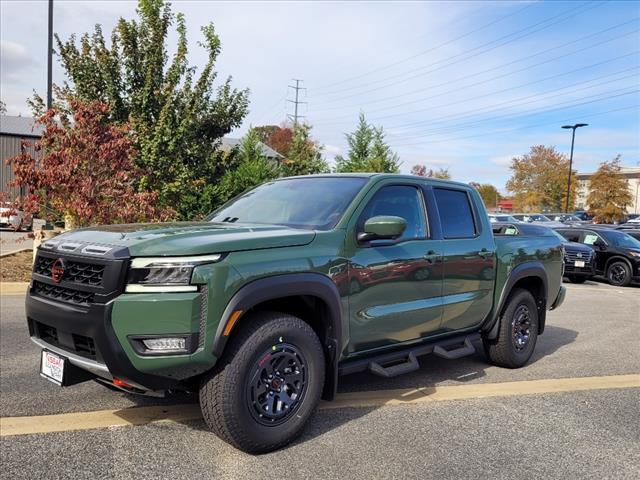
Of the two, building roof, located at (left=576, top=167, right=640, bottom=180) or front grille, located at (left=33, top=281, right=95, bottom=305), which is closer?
front grille, located at (left=33, top=281, right=95, bottom=305)

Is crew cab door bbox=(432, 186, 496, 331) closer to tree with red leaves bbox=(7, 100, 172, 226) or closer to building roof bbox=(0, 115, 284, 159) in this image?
tree with red leaves bbox=(7, 100, 172, 226)

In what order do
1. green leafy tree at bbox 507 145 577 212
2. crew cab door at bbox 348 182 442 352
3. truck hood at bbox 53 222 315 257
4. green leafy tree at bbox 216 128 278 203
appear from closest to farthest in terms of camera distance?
truck hood at bbox 53 222 315 257, crew cab door at bbox 348 182 442 352, green leafy tree at bbox 216 128 278 203, green leafy tree at bbox 507 145 577 212

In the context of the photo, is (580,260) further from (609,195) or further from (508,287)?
(609,195)

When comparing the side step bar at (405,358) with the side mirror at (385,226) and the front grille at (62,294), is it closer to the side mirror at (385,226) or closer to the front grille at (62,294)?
the side mirror at (385,226)

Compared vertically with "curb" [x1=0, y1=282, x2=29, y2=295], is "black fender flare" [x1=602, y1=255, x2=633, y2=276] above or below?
above

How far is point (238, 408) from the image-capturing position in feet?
10.7

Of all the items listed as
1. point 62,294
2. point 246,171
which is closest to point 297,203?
point 62,294

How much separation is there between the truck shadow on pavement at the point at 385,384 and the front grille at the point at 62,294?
1035 mm

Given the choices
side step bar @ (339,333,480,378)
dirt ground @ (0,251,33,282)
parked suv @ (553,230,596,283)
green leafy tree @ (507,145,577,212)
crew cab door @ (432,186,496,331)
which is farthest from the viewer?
green leafy tree @ (507,145,577,212)

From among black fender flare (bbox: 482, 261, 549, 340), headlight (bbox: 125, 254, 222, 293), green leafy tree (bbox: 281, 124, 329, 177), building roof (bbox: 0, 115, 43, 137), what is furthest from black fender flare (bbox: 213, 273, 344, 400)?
building roof (bbox: 0, 115, 43, 137)

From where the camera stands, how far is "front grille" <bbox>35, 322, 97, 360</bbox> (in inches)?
125

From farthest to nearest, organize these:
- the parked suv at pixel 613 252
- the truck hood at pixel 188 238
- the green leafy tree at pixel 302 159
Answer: the green leafy tree at pixel 302 159
the parked suv at pixel 613 252
the truck hood at pixel 188 238

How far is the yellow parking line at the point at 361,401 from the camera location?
383 cm

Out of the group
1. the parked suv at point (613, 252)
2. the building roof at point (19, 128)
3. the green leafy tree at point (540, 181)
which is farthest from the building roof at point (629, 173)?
the parked suv at point (613, 252)
